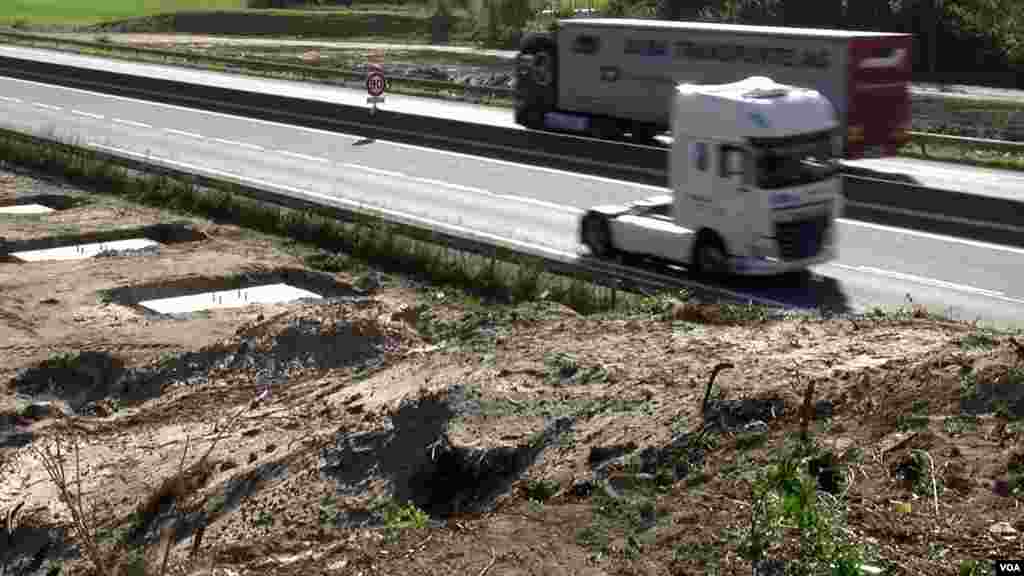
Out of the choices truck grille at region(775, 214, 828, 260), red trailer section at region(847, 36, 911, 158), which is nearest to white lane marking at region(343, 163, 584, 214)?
red trailer section at region(847, 36, 911, 158)

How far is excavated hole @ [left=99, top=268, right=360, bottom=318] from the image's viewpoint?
73.3 feet

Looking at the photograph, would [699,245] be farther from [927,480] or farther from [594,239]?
[927,480]

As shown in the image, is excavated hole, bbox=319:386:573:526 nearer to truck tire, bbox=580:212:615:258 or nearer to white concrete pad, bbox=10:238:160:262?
truck tire, bbox=580:212:615:258

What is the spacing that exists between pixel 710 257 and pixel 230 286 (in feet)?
23.9

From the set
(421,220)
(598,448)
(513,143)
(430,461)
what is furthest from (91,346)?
(513,143)

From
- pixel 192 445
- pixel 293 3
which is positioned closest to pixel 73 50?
pixel 293 3

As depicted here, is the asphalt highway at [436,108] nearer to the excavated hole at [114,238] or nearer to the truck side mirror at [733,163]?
the truck side mirror at [733,163]

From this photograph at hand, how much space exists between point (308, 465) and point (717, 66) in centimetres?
2263

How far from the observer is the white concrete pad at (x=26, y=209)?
2912cm

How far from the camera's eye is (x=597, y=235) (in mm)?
24141

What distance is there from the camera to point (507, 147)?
37.5 meters

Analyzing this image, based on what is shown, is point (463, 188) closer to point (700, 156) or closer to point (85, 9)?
point (700, 156)

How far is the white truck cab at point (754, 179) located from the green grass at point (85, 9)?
8385 cm

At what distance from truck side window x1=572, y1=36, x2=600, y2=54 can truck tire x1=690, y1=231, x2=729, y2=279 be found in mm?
15723
